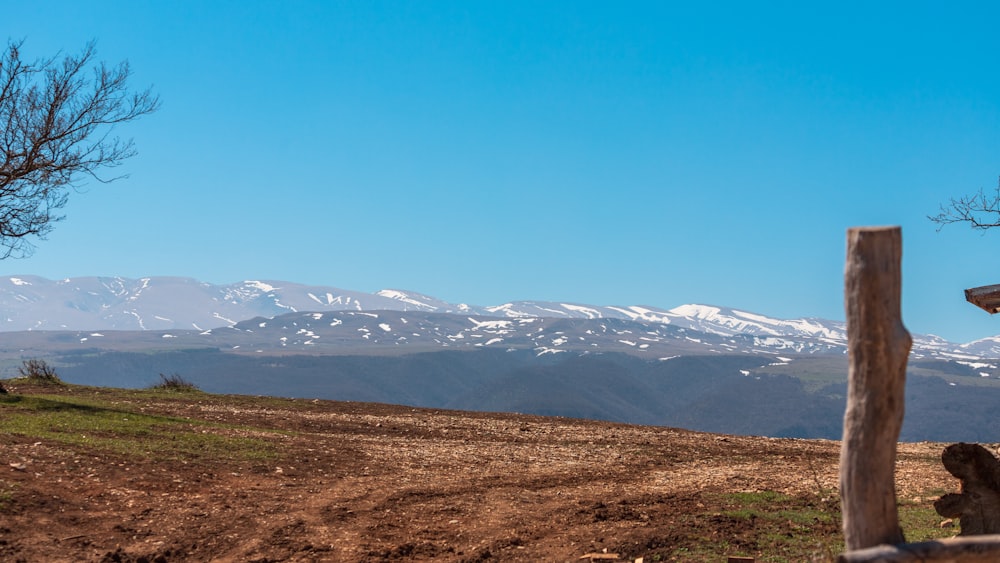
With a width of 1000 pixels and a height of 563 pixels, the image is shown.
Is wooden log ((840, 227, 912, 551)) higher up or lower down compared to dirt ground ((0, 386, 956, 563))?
higher up

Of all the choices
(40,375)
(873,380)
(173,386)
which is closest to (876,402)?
(873,380)

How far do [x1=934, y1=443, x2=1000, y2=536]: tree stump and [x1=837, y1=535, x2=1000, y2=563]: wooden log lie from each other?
116 inches

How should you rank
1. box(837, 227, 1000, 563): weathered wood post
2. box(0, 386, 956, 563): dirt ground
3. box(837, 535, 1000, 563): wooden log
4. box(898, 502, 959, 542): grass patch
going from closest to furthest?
box(837, 535, 1000, 563): wooden log
box(837, 227, 1000, 563): weathered wood post
box(898, 502, 959, 542): grass patch
box(0, 386, 956, 563): dirt ground

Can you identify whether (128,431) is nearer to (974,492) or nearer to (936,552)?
(974,492)

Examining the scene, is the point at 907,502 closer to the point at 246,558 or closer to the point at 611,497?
the point at 611,497

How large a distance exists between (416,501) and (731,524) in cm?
533

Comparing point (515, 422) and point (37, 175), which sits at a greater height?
point (37, 175)

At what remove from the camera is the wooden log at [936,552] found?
7.37 metres

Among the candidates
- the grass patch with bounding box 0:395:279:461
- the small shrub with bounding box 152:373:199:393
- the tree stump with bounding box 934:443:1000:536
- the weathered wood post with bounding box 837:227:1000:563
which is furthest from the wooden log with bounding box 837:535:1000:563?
the small shrub with bounding box 152:373:199:393

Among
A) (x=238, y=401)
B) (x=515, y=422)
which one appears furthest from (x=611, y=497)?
(x=238, y=401)

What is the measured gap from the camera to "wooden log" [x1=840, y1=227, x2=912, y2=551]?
25.1ft

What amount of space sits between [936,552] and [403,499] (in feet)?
32.5

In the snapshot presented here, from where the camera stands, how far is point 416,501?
15727 millimetres

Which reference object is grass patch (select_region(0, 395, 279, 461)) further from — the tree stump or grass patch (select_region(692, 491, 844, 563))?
the tree stump
